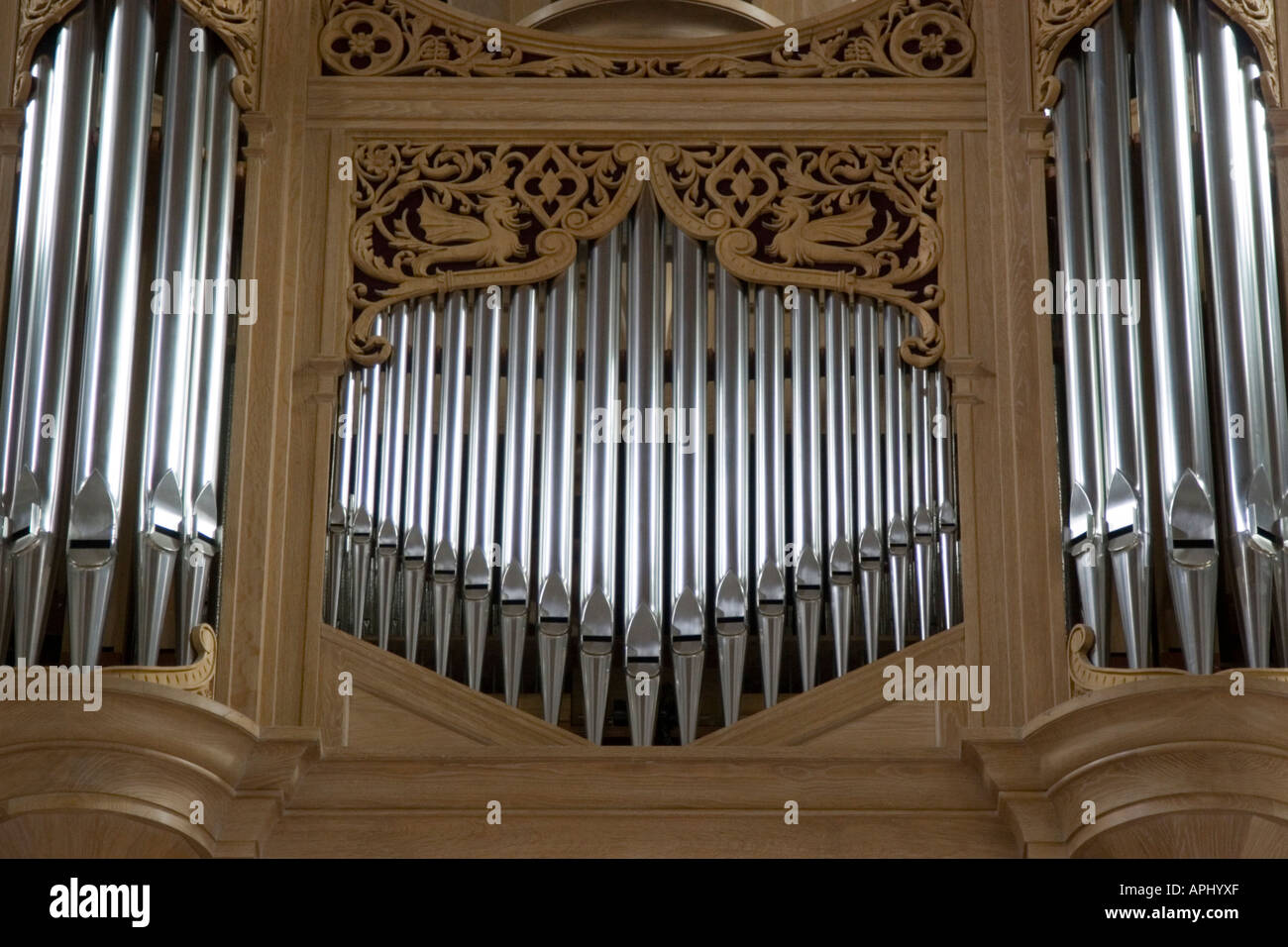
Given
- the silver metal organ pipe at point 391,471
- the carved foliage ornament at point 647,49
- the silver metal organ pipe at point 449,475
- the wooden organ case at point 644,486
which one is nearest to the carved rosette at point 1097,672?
the wooden organ case at point 644,486

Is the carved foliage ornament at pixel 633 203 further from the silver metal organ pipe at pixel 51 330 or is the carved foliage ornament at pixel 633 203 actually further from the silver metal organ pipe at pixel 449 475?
the silver metal organ pipe at pixel 51 330

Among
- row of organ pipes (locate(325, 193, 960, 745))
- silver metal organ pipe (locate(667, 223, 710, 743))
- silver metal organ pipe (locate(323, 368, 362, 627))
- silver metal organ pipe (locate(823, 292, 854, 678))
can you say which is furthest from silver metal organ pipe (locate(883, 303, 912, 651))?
silver metal organ pipe (locate(323, 368, 362, 627))

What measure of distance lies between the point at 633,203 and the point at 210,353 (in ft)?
5.17

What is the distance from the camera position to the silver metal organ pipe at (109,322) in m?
7.50

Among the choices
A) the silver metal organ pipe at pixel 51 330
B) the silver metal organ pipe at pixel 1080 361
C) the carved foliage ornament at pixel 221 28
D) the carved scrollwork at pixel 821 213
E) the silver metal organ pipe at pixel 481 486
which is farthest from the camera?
the carved foliage ornament at pixel 221 28

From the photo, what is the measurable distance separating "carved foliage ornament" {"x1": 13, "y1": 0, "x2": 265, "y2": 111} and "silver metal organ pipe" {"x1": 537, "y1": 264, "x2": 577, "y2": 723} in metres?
1.32

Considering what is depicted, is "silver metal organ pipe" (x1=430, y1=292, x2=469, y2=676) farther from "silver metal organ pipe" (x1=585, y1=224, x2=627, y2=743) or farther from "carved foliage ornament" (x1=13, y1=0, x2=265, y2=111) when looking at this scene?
"carved foliage ornament" (x1=13, y1=0, x2=265, y2=111)

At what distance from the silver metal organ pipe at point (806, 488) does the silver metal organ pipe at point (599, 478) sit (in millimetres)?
590

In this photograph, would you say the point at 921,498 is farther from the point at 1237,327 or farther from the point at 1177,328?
the point at 1237,327

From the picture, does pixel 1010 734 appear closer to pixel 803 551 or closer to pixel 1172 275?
pixel 803 551

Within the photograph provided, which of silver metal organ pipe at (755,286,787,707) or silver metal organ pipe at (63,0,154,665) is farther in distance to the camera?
silver metal organ pipe at (755,286,787,707)

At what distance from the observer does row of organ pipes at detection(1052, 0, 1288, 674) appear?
Result: 24.6 ft

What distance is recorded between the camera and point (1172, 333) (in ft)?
25.9
